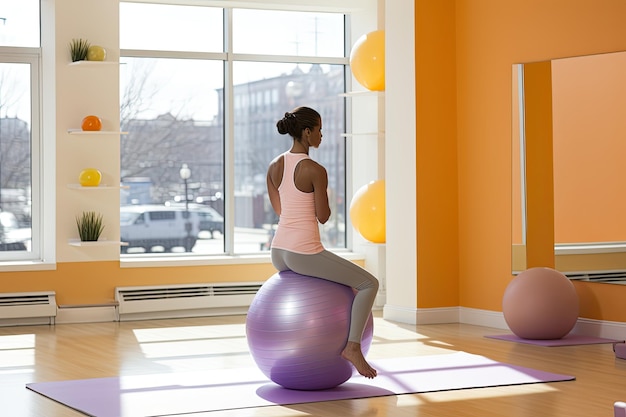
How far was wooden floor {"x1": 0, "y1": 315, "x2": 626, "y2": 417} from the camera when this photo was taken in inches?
171

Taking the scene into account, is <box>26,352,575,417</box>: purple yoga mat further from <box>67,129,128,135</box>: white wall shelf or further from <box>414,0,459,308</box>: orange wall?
<box>67,129,128,135</box>: white wall shelf

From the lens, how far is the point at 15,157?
26.8ft

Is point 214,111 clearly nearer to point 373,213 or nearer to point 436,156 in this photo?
point 373,213

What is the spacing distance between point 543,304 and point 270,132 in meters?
3.57

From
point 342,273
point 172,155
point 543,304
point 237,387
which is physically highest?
point 172,155

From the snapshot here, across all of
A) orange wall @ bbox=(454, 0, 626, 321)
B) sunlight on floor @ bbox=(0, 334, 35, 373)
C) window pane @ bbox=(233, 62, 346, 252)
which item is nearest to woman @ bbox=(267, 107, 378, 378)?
sunlight on floor @ bbox=(0, 334, 35, 373)

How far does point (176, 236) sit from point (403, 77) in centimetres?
253

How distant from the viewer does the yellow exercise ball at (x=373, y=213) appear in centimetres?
789

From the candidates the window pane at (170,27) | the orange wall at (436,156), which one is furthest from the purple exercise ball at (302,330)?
the window pane at (170,27)

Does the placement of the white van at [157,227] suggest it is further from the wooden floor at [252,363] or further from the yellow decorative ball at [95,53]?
the yellow decorative ball at [95,53]

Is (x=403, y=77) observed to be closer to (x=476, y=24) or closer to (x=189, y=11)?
(x=476, y=24)

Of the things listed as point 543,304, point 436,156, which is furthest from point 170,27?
point 543,304

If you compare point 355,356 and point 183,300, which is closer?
point 355,356

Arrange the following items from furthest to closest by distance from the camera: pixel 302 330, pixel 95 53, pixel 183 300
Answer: pixel 183 300, pixel 95 53, pixel 302 330
